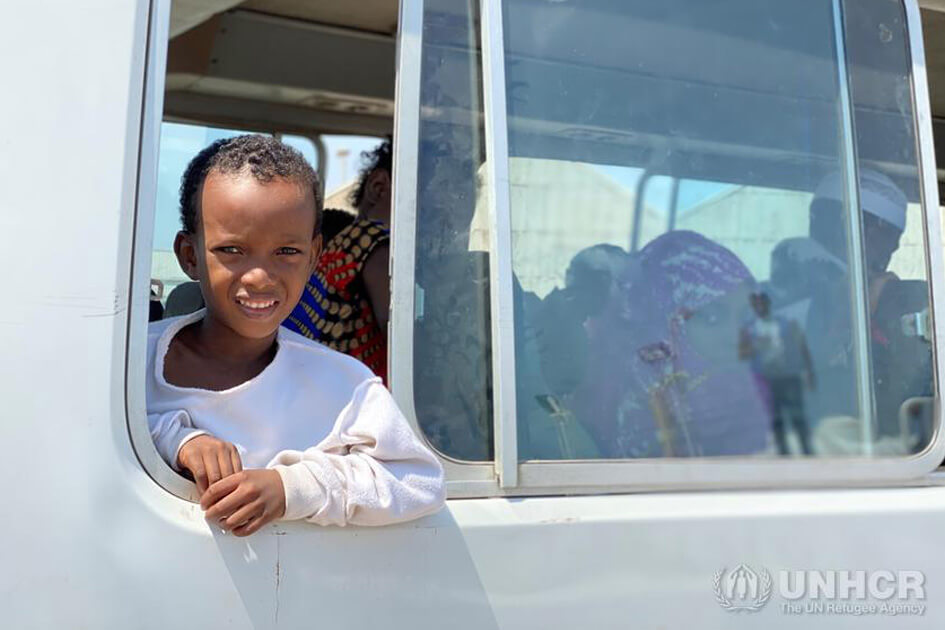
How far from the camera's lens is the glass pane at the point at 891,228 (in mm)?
2125

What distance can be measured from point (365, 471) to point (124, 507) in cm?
33

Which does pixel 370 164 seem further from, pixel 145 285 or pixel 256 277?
pixel 145 285

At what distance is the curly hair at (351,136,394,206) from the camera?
3732mm

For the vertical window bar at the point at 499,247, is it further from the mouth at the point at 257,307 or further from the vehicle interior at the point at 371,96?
the mouth at the point at 257,307

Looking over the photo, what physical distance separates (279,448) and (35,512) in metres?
0.35

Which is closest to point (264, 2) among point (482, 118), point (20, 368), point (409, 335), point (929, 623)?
point (482, 118)

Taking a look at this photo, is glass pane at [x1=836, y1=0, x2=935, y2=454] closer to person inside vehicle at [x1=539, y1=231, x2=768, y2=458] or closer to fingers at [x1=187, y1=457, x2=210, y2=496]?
person inside vehicle at [x1=539, y1=231, x2=768, y2=458]

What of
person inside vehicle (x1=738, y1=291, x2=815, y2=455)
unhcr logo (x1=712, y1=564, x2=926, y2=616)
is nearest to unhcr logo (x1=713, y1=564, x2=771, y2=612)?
unhcr logo (x1=712, y1=564, x2=926, y2=616)

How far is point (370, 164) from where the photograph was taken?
3822mm

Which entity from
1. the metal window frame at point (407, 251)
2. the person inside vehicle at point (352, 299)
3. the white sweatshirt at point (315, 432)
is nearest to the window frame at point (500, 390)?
the metal window frame at point (407, 251)

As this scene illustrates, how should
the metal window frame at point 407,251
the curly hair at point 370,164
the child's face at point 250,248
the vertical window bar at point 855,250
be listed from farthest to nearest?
the curly hair at point 370,164
the vertical window bar at point 855,250
the metal window frame at point 407,251
the child's face at point 250,248

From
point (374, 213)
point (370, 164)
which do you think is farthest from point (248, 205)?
point (370, 164)

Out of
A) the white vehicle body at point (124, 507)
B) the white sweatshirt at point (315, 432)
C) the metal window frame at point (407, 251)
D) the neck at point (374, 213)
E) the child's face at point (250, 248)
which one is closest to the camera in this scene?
the white vehicle body at point (124, 507)

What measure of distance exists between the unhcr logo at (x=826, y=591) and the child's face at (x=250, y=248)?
0.84 m
